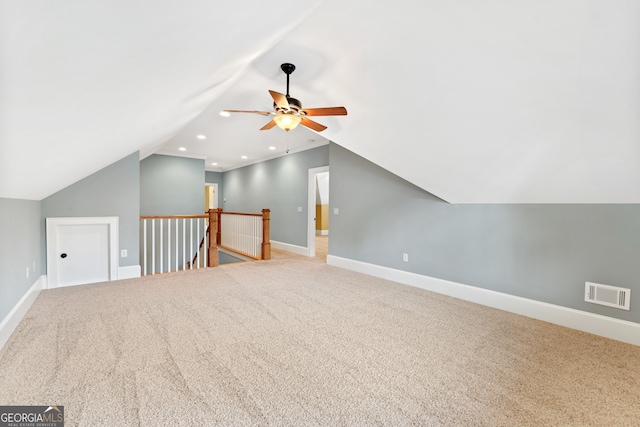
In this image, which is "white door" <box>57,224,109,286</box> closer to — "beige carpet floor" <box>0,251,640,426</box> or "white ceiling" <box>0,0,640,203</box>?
"beige carpet floor" <box>0,251,640,426</box>

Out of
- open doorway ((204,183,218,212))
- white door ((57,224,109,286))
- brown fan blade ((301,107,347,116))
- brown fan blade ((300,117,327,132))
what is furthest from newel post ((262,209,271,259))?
open doorway ((204,183,218,212))

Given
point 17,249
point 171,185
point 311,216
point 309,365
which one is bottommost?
point 309,365

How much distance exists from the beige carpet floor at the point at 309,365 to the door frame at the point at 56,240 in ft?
2.21

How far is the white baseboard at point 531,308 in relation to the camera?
2.39 metres

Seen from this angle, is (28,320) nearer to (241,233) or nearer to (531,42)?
(241,233)

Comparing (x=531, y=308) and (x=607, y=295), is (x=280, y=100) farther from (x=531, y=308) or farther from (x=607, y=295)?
(x=607, y=295)

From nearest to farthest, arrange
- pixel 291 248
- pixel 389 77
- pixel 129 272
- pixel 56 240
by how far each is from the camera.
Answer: pixel 389 77
pixel 56 240
pixel 129 272
pixel 291 248

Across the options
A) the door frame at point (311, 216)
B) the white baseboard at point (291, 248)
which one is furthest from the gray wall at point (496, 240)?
the white baseboard at point (291, 248)

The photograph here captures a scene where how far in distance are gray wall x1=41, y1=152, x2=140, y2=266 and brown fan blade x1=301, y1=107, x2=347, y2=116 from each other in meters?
3.13

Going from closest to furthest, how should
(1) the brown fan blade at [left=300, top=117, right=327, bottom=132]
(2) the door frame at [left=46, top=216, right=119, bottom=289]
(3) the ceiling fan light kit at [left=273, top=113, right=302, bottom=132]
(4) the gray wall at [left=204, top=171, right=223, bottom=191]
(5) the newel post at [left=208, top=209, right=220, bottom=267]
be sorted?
(3) the ceiling fan light kit at [left=273, top=113, right=302, bottom=132] < (1) the brown fan blade at [left=300, top=117, right=327, bottom=132] < (2) the door frame at [left=46, top=216, right=119, bottom=289] < (5) the newel post at [left=208, top=209, right=220, bottom=267] < (4) the gray wall at [left=204, top=171, right=223, bottom=191]

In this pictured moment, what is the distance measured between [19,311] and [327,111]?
12.0ft

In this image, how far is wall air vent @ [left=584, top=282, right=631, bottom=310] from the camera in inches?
93.8


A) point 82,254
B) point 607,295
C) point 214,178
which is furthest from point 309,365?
point 214,178

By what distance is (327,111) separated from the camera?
2.68 metres
